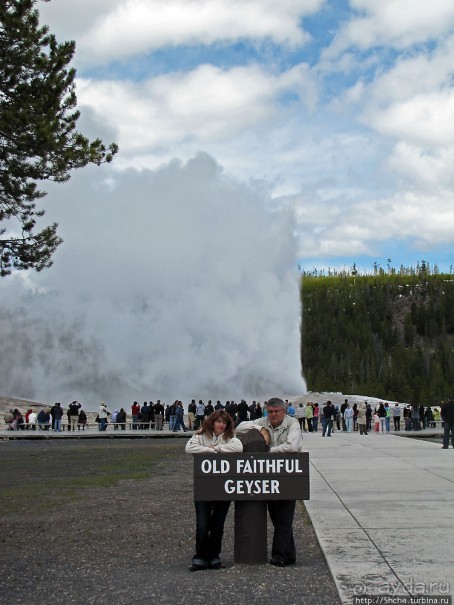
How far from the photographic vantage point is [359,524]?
28.6 ft

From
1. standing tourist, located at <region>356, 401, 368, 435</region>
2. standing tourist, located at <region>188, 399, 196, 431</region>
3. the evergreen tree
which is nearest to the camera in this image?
the evergreen tree

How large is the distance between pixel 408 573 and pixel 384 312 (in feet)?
574

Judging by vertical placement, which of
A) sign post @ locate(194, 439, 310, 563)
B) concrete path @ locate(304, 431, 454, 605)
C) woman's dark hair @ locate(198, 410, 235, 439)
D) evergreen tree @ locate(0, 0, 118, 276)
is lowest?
concrete path @ locate(304, 431, 454, 605)

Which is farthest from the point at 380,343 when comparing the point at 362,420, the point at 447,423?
the point at 447,423

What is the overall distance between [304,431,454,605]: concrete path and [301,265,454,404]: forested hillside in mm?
88807

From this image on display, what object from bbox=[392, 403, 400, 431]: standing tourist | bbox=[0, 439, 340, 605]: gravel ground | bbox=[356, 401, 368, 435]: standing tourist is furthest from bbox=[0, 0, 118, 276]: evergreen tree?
bbox=[392, 403, 400, 431]: standing tourist

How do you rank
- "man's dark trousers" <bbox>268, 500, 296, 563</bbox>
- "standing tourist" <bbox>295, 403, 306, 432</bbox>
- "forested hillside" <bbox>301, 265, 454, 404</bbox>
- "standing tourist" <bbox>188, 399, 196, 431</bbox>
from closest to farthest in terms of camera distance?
"man's dark trousers" <bbox>268, 500, 296, 563</bbox> → "standing tourist" <bbox>295, 403, 306, 432</bbox> → "standing tourist" <bbox>188, 399, 196, 431</bbox> → "forested hillside" <bbox>301, 265, 454, 404</bbox>

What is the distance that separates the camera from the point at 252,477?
22.0ft

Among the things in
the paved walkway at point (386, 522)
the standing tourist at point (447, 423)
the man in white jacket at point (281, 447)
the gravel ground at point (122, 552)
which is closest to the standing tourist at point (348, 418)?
the standing tourist at point (447, 423)

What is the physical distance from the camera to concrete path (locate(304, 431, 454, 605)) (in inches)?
241

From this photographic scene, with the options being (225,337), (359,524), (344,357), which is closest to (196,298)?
(225,337)

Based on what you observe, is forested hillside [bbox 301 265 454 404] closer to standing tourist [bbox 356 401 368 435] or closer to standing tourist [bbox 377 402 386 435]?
standing tourist [bbox 377 402 386 435]

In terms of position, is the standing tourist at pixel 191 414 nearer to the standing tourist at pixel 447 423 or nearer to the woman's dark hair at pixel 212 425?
the standing tourist at pixel 447 423

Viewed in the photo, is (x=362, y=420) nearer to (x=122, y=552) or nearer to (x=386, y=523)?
(x=386, y=523)
